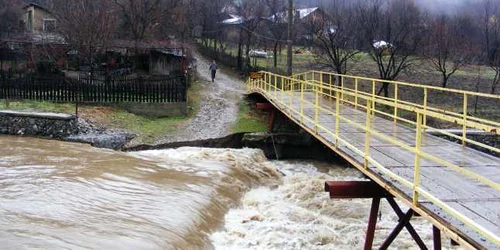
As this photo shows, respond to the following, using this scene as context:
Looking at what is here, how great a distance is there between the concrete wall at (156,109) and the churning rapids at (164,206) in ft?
21.3

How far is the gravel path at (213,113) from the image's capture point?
63.2 feet

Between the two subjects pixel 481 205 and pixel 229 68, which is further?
pixel 229 68

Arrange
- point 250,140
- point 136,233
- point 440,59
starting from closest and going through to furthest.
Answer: point 136,233
point 250,140
point 440,59

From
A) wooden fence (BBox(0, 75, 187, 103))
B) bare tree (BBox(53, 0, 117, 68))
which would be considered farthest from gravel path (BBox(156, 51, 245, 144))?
bare tree (BBox(53, 0, 117, 68))

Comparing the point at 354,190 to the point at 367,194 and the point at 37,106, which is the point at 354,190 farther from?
the point at 37,106

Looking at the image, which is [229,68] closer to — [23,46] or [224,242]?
[23,46]

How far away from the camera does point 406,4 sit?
160ft

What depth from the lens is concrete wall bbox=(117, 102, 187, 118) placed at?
2238 centimetres

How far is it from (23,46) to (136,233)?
2731cm

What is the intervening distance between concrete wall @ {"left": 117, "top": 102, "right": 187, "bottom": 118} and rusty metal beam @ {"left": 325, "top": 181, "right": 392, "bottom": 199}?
15.2m

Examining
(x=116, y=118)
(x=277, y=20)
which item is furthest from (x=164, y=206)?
(x=277, y=20)

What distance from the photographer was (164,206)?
10.4 metres

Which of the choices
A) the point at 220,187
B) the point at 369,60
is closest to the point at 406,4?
the point at 369,60

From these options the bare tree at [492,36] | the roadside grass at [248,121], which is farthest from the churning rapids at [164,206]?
the bare tree at [492,36]
